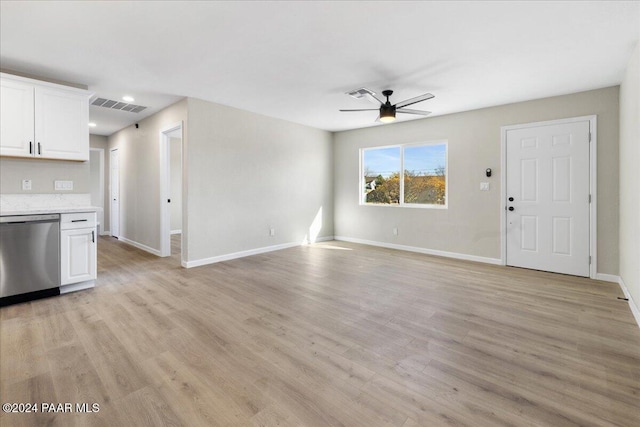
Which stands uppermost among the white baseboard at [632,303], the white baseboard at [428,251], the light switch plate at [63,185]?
the light switch plate at [63,185]

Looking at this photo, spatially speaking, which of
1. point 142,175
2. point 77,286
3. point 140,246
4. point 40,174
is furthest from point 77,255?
point 142,175

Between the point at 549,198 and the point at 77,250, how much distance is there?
6.43m

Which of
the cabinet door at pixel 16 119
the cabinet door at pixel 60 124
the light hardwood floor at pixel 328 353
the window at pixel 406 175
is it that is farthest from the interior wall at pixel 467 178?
the cabinet door at pixel 16 119

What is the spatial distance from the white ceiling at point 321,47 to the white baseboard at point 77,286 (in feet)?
8.42

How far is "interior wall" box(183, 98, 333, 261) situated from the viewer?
4.77 metres

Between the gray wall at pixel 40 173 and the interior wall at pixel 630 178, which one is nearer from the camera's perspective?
the interior wall at pixel 630 178

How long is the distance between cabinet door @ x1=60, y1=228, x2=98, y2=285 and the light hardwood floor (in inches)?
10.0

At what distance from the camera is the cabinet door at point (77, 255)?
11.4 feet

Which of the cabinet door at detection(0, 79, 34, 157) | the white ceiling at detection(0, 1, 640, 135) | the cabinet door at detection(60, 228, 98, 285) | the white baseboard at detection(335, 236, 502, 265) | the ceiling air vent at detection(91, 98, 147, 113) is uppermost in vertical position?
the ceiling air vent at detection(91, 98, 147, 113)

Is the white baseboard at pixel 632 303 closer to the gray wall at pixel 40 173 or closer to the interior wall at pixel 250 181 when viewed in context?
the interior wall at pixel 250 181

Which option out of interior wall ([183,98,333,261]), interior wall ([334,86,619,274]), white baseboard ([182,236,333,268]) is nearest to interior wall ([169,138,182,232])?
interior wall ([183,98,333,261])

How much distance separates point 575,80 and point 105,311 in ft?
20.0

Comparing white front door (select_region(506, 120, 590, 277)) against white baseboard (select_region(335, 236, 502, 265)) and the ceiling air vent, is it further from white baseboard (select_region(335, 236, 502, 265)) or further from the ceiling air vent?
the ceiling air vent

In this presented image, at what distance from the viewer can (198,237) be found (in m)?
4.78
